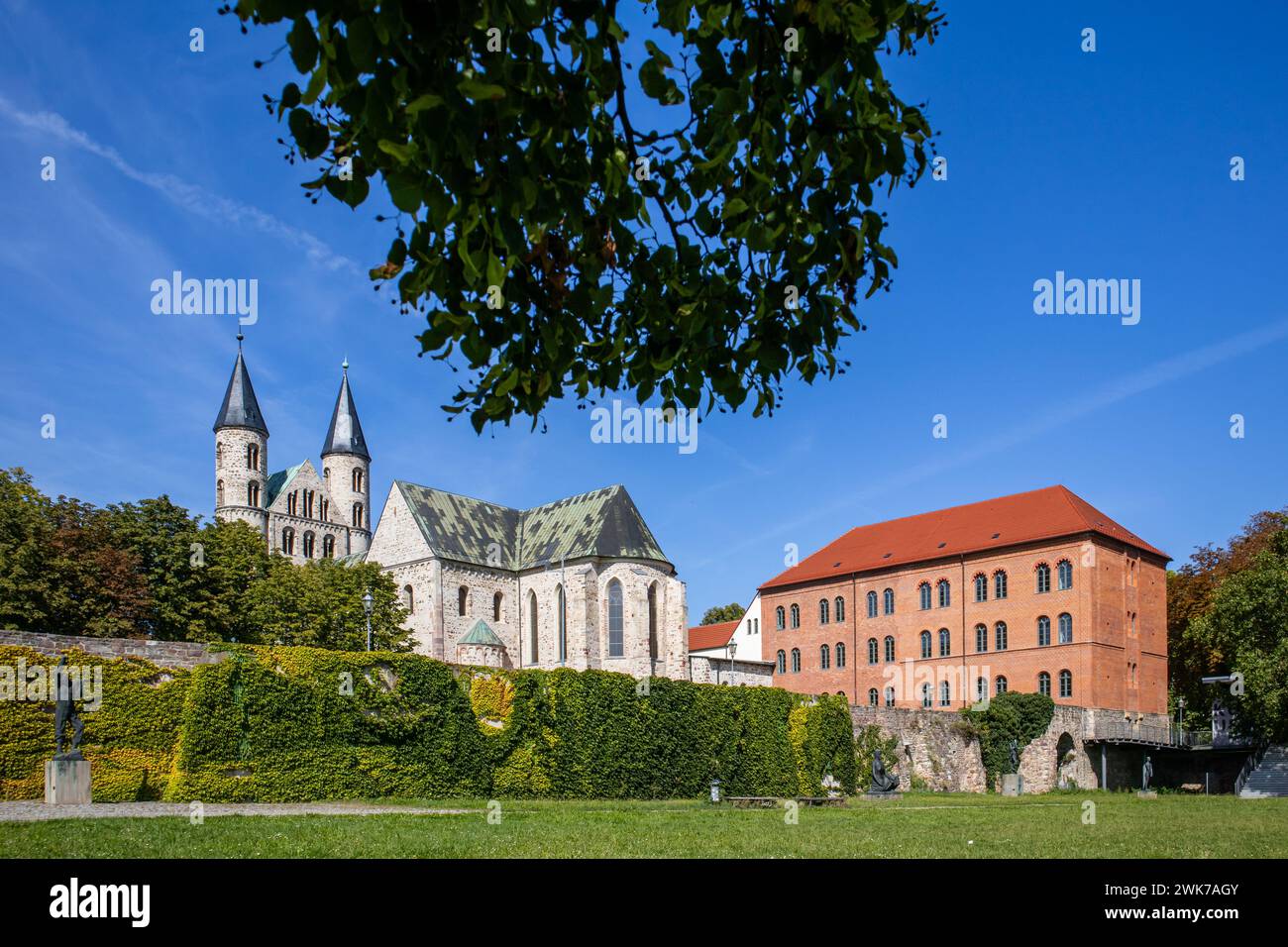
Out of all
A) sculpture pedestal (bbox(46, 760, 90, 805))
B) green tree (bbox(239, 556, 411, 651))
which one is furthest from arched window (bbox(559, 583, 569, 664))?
sculpture pedestal (bbox(46, 760, 90, 805))

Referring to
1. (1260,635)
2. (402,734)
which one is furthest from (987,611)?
(402,734)

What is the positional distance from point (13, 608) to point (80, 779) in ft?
73.1

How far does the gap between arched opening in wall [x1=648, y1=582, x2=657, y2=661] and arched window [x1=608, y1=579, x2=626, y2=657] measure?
4.41 ft

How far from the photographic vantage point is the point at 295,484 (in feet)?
288

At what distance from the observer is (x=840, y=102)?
14.9ft

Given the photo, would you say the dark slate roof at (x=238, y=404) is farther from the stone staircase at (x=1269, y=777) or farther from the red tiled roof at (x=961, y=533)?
the stone staircase at (x=1269, y=777)

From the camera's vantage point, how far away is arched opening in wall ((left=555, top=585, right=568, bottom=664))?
51.4 metres

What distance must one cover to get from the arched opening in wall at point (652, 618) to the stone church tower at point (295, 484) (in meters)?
40.0

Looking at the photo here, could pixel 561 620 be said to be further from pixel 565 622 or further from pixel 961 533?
pixel 961 533

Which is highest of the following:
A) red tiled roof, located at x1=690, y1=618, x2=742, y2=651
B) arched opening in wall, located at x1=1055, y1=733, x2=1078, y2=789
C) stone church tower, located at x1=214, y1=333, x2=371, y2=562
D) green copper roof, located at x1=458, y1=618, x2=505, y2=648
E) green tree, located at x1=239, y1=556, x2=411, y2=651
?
stone church tower, located at x1=214, y1=333, x2=371, y2=562

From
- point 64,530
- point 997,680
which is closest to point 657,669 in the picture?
point 997,680

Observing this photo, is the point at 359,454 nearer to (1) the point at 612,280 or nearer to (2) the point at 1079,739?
(2) the point at 1079,739

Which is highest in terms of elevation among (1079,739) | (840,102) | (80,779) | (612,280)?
(840,102)

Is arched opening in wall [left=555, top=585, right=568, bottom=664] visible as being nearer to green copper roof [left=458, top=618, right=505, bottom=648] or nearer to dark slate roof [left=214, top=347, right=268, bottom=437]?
green copper roof [left=458, top=618, right=505, bottom=648]
